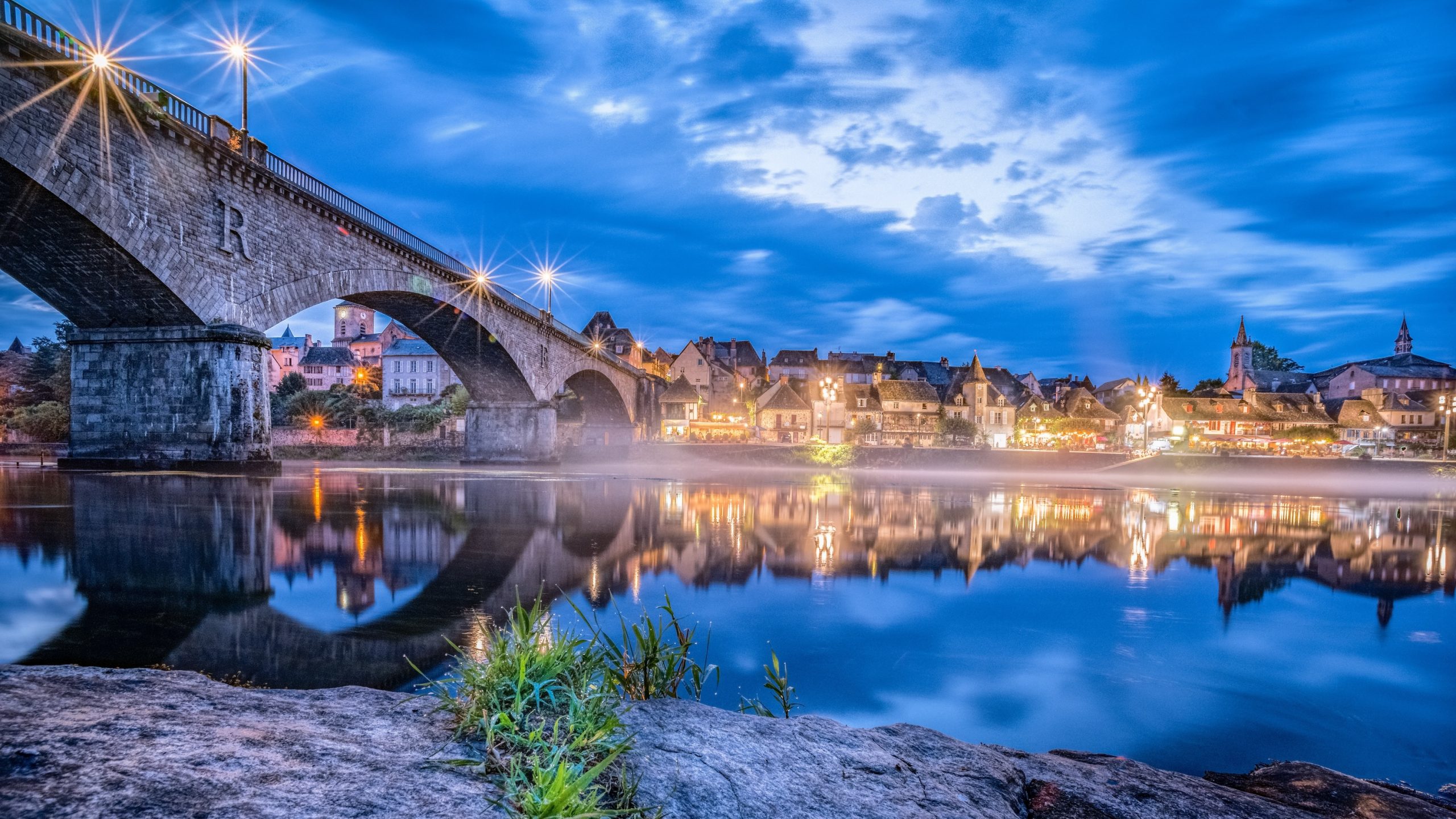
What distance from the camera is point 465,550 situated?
12859 millimetres

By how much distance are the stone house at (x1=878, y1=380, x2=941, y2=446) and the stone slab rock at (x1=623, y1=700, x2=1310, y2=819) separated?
7498 centimetres

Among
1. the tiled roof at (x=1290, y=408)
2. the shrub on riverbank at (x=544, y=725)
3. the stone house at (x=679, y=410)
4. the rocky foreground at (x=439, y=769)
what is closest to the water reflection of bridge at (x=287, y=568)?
the rocky foreground at (x=439, y=769)

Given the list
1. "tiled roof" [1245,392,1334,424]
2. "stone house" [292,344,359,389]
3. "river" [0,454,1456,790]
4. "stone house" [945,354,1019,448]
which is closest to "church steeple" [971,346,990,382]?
"stone house" [945,354,1019,448]

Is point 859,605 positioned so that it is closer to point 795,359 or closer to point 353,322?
point 795,359

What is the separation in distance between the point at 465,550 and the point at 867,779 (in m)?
11.3

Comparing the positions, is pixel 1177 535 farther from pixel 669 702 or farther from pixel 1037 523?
pixel 669 702

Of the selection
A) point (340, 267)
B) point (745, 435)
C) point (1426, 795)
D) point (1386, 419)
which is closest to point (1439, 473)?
point (1386, 419)

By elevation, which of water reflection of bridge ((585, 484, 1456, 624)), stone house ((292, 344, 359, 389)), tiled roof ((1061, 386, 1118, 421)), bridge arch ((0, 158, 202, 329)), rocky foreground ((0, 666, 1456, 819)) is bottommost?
water reflection of bridge ((585, 484, 1456, 624))

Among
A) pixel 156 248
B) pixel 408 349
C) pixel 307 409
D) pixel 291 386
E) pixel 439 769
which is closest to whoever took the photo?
pixel 439 769

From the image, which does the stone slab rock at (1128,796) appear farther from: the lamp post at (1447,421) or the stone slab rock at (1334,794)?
the lamp post at (1447,421)

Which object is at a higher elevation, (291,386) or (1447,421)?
(291,386)

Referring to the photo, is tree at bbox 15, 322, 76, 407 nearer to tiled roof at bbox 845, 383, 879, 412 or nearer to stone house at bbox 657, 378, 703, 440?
stone house at bbox 657, 378, 703, 440

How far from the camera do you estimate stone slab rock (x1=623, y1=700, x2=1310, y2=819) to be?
293cm

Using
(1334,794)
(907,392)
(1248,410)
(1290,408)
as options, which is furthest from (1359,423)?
(1334,794)
